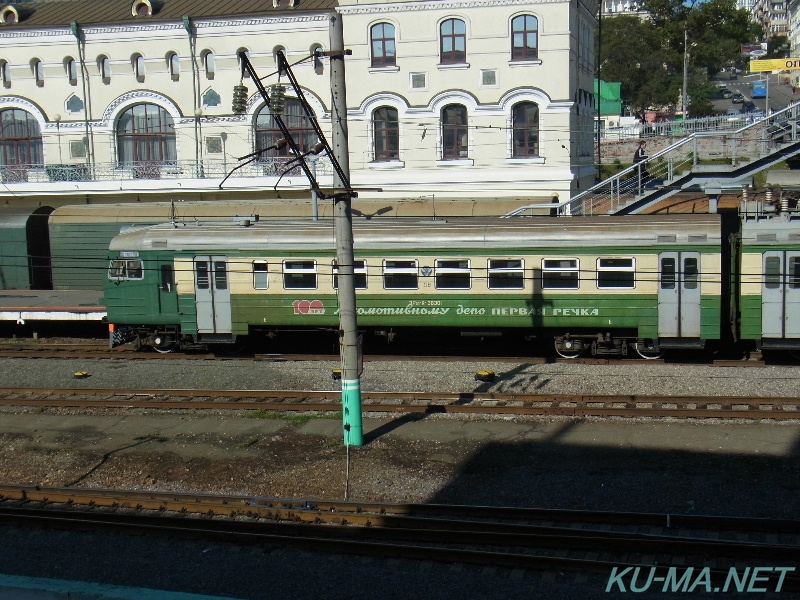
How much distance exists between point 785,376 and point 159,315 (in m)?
13.7

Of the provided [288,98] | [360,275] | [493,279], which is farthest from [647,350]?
[288,98]

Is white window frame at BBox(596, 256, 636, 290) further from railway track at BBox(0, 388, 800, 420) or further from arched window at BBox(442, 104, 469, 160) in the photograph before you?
arched window at BBox(442, 104, 469, 160)

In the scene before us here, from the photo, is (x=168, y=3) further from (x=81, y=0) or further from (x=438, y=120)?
(x=438, y=120)

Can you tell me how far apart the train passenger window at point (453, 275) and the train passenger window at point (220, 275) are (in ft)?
16.0

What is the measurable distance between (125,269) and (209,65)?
12015 mm

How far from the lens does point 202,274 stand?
20.4 meters

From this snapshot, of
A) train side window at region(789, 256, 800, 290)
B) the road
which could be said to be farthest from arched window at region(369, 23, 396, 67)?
the road

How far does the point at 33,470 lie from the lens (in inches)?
559

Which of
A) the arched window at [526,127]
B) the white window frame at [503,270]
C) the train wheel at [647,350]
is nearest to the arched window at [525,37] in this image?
the arched window at [526,127]

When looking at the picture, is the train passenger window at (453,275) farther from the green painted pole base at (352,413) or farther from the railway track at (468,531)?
the railway track at (468,531)

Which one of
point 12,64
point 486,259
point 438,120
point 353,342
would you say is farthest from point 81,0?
point 353,342

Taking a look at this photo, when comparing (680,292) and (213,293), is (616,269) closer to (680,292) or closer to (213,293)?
(680,292)

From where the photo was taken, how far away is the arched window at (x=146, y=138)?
31531mm

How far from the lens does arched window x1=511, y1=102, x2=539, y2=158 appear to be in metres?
28.3
